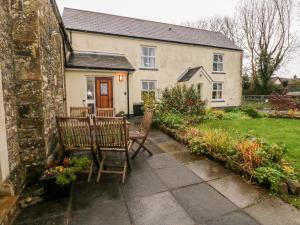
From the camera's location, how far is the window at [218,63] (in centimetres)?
1506

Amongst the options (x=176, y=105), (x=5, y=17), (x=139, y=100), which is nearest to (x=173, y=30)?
(x=139, y=100)

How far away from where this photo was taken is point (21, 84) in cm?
296

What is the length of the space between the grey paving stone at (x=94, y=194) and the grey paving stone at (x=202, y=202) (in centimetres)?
99

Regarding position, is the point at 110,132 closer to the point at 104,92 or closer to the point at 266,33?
the point at 104,92

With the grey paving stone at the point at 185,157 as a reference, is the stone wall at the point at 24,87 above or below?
above

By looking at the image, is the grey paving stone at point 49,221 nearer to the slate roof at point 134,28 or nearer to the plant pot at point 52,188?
the plant pot at point 52,188

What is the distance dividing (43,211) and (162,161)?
245 centimetres

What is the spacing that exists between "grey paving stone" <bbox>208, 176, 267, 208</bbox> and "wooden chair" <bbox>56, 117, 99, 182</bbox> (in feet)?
7.66

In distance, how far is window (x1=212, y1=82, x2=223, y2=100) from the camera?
49.8 ft

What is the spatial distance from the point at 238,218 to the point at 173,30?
1480 cm

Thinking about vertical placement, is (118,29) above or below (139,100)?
above

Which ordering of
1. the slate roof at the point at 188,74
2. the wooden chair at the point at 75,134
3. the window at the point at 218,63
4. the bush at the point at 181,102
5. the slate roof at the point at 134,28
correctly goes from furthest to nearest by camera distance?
the window at the point at 218,63
the slate roof at the point at 188,74
the slate roof at the point at 134,28
the bush at the point at 181,102
the wooden chair at the point at 75,134

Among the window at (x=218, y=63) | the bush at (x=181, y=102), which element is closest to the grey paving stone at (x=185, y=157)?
the bush at (x=181, y=102)

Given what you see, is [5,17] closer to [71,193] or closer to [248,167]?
[71,193]
